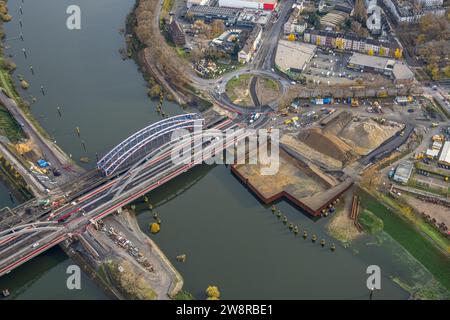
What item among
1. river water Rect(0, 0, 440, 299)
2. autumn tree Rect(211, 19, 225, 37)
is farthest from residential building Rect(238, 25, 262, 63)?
river water Rect(0, 0, 440, 299)

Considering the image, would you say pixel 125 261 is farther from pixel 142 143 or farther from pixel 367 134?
pixel 367 134

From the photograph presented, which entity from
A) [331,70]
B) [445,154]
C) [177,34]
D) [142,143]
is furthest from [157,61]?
[445,154]

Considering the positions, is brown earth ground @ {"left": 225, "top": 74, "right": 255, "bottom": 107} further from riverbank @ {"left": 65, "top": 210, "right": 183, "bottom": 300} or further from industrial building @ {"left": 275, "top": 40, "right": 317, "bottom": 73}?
riverbank @ {"left": 65, "top": 210, "right": 183, "bottom": 300}

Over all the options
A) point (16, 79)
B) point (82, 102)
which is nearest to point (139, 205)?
point (82, 102)

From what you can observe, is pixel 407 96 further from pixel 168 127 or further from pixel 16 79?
pixel 16 79

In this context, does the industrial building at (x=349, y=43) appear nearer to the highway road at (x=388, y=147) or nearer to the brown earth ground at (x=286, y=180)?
the highway road at (x=388, y=147)

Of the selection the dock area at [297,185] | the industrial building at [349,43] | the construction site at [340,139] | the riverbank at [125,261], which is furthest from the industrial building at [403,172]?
the riverbank at [125,261]
